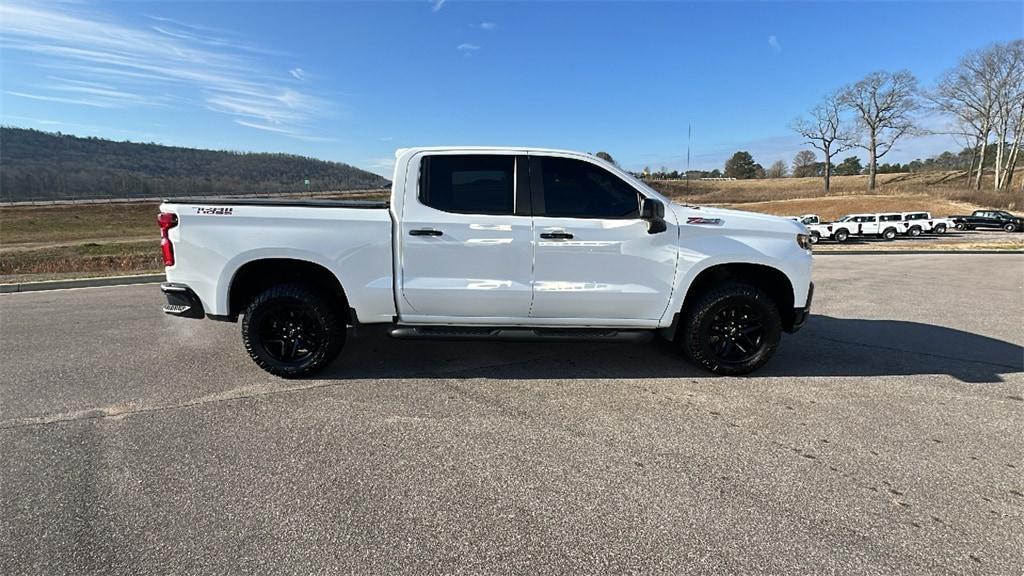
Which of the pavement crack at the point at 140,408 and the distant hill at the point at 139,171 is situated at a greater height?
the distant hill at the point at 139,171

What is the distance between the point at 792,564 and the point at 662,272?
7.90 feet

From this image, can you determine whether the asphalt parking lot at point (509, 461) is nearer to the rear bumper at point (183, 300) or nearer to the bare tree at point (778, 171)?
the rear bumper at point (183, 300)

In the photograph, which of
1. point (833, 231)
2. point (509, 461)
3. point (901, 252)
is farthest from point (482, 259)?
point (833, 231)

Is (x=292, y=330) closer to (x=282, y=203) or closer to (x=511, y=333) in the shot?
(x=282, y=203)

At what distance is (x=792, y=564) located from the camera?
6.79 feet

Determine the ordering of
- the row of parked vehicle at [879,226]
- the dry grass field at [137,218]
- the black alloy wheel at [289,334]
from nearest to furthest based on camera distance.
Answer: the black alloy wheel at [289,334] < the dry grass field at [137,218] < the row of parked vehicle at [879,226]

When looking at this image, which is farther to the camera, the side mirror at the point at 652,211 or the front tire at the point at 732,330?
the front tire at the point at 732,330

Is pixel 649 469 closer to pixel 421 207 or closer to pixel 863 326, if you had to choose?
pixel 421 207

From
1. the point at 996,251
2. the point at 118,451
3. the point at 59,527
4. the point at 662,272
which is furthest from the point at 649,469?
the point at 996,251

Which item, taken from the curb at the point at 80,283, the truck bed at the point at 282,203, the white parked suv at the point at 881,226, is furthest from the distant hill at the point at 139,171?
the truck bed at the point at 282,203

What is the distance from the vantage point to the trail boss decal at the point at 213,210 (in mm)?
3941

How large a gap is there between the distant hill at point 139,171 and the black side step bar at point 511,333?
327 ft

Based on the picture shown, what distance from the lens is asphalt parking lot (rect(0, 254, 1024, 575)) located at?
7.02 feet

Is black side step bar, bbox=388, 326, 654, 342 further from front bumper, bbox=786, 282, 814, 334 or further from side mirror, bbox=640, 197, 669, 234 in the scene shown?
front bumper, bbox=786, 282, 814, 334
